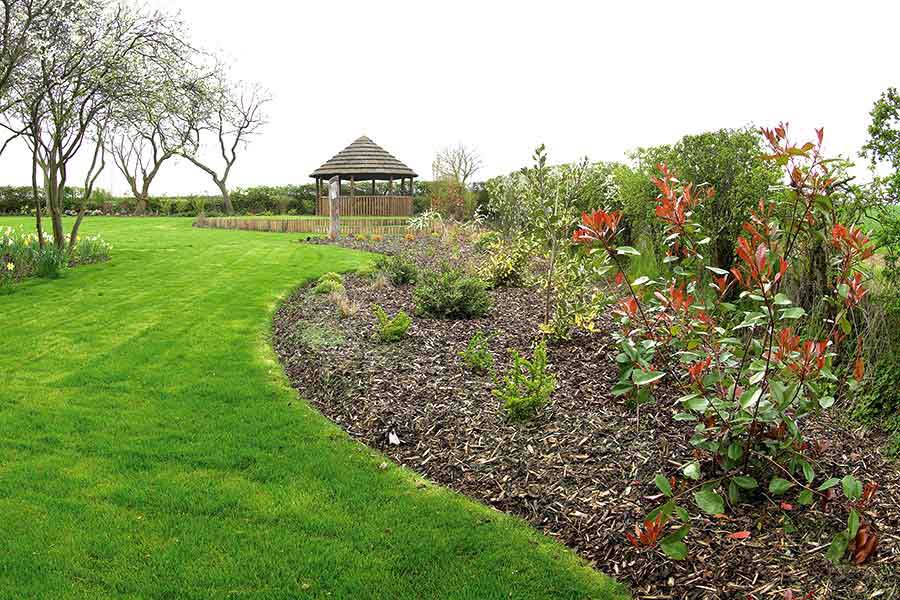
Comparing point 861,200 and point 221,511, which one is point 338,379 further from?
point 861,200

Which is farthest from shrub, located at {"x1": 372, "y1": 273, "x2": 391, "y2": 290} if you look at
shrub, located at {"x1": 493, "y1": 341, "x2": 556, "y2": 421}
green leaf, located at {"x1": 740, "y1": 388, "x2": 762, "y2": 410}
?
green leaf, located at {"x1": 740, "y1": 388, "x2": 762, "y2": 410}

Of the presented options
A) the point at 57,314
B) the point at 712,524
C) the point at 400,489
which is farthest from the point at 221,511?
the point at 57,314

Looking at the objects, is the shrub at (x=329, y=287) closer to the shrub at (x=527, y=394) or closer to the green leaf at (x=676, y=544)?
the shrub at (x=527, y=394)

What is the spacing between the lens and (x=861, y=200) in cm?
486

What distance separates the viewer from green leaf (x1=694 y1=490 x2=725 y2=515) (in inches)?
105

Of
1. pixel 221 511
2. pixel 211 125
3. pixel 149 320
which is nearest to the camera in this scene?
pixel 221 511

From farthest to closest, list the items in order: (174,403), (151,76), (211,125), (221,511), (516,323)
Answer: (211,125) → (151,76) → (516,323) → (174,403) → (221,511)

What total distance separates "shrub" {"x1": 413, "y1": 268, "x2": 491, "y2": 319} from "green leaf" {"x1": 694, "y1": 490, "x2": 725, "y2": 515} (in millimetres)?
3983

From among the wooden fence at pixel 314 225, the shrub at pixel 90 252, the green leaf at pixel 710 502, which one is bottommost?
the green leaf at pixel 710 502

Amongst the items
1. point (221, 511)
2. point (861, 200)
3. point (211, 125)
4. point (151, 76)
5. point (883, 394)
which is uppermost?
point (211, 125)

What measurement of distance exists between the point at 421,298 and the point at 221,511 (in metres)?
3.71

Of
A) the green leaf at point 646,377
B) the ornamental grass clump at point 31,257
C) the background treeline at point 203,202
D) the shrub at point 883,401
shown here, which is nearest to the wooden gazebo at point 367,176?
the background treeline at point 203,202

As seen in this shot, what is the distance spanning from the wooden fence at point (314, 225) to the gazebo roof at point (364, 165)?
5.83 m

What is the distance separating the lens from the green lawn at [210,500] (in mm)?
2793
